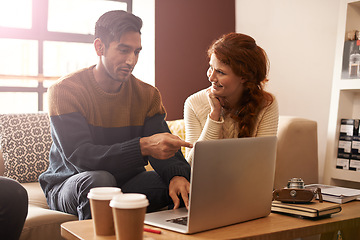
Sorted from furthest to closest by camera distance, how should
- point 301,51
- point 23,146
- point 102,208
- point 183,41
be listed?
point 183,41
point 301,51
point 23,146
point 102,208

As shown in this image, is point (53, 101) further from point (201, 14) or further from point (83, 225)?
point (201, 14)

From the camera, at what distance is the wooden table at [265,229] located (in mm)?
1130

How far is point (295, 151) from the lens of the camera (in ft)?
8.38

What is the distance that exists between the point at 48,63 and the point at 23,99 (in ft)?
1.12

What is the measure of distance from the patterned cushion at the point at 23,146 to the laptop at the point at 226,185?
1.26 metres

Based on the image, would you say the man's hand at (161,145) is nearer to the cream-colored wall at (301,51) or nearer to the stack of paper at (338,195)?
the stack of paper at (338,195)

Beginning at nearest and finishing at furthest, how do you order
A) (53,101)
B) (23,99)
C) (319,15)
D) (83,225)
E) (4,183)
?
(83,225), (4,183), (53,101), (319,15), (23,99)

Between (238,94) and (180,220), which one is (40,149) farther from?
(180,220)

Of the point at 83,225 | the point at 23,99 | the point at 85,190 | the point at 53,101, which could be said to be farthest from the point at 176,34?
the point at 83,225

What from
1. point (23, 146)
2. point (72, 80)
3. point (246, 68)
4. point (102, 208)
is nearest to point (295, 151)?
point (246, 68)

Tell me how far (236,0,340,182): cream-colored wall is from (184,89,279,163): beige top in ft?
3.26

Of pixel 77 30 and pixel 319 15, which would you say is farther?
pixel 77 30

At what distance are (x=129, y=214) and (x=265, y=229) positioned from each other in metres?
0.46

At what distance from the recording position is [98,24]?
182cm
